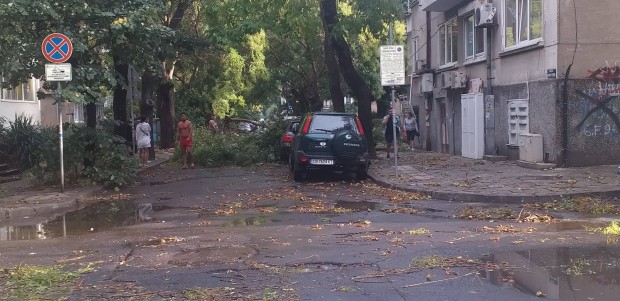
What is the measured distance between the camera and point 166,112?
30703 millimetres

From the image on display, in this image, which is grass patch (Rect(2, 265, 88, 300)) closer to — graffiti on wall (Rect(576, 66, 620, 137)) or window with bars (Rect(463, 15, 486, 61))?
graffiti on wall (Rect(576, 66, 620, 137))

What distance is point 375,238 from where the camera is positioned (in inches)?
340

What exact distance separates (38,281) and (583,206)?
833 centimetres

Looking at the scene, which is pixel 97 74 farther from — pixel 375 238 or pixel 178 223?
pixel 375 238

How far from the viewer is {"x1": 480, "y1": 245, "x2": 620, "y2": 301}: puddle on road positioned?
237 inches

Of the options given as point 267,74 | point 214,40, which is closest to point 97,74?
point 214,40

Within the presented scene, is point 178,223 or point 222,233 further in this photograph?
point 178,223

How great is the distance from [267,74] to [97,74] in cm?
2436

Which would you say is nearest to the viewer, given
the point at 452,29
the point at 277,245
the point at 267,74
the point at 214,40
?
the point at 277,245

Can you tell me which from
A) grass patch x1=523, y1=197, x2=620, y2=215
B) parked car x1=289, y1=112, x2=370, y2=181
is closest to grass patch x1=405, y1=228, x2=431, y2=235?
grass patch x1=523, y1=197, x2=620, y2=215

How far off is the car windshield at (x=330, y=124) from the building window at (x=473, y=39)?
671cm

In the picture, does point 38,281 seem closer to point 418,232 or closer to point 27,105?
point 418,232

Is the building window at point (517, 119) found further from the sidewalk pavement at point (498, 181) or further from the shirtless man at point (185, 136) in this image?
the shirtless man at point (185, 136)

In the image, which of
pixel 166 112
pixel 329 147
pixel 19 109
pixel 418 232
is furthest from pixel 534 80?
pixel 19 109
